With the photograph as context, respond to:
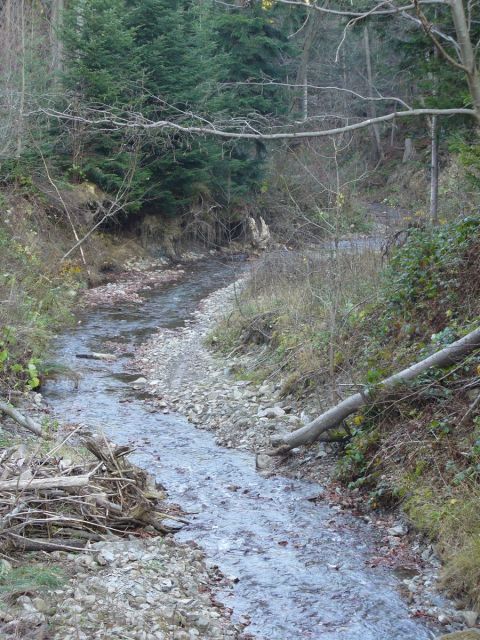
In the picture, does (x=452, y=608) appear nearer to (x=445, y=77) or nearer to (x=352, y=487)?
(x=352, y=487)

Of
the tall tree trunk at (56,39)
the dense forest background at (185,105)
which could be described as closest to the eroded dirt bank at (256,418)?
the dense forest background at (185,105)

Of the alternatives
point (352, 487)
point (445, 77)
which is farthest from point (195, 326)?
point (352, 487)

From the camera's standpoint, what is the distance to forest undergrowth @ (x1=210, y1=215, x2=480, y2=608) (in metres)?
6.42

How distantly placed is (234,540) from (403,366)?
9.10ft

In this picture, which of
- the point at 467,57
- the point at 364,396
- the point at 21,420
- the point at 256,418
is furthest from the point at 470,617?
the point at 21,420

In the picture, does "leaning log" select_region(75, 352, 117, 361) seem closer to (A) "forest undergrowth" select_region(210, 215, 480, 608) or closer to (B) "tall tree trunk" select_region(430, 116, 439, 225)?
(A) "forest undergrowth" select_region(210, 215, 480, 608)

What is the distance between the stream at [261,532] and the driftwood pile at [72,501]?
0.55m

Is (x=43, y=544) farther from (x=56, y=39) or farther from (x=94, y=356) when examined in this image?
(x=56, y=39)

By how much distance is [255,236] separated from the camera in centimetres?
2623

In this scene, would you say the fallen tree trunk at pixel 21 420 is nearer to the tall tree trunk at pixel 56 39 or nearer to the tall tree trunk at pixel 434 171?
the tall tree trunk at pixel 434 171

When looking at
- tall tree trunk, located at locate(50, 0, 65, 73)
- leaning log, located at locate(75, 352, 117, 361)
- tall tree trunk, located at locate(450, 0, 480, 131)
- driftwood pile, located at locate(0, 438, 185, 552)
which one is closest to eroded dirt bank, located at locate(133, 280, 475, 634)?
leaning log, located at locate(75, 352, 117, 361)

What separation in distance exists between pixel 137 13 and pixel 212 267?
25.6 ft

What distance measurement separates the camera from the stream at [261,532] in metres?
5.51

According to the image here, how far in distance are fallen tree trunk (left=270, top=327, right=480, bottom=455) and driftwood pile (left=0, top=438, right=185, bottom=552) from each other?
6.05ft
